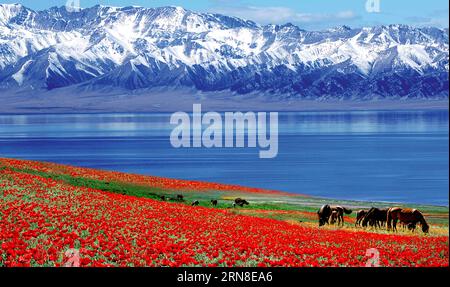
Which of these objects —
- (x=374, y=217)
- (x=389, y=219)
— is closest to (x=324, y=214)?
(x=374, y=217)

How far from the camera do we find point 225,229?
83.8 feet

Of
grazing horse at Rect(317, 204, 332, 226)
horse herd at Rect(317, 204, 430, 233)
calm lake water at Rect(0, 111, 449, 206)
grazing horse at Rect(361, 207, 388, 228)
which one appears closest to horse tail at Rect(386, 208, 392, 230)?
horse herd at Rect(317, 204, 430, 233)

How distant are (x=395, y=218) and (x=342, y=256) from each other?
10.8 m

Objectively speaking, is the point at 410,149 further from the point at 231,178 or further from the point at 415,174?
the point at 231,178

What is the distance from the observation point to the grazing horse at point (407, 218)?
3064 centimetres

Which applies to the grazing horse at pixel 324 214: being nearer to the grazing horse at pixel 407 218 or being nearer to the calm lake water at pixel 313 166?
the grazing horse at pixel 407 218

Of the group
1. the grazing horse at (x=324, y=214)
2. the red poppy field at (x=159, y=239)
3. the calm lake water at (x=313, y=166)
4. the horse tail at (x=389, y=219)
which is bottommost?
the calm lake water at (x=313, y=166)

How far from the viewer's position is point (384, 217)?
109ft

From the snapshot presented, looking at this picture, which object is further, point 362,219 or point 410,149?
point 410,149

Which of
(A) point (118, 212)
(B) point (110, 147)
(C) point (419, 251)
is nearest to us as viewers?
(C) point (419, 251)

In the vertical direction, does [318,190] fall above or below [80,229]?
below

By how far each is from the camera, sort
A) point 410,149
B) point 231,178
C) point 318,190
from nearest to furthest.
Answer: point 318,190 < point 231,178 < point 410,149

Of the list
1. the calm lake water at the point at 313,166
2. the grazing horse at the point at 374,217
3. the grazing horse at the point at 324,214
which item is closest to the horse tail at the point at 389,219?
the grazing horse at the point at 374,217
